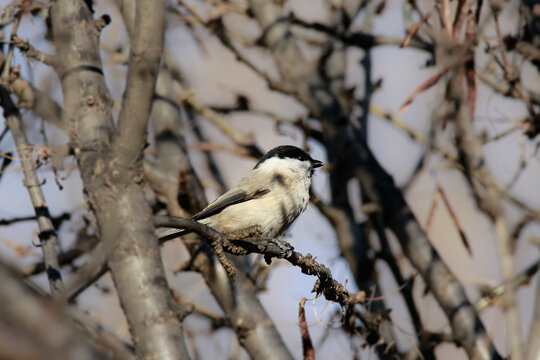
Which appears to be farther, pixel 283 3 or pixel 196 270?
pixel 283 3

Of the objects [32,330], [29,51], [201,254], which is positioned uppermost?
[29,51]

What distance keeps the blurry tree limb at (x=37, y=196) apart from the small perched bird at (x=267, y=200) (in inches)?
35.0

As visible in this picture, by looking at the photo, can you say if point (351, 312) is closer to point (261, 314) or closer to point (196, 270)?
point (261, 314)

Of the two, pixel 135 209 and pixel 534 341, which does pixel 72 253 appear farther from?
pixel 534 341

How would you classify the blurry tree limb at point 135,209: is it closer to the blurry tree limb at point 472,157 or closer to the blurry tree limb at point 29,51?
the blurry tree limb at point 29,51

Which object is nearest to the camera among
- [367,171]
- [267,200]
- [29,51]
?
[29,51]

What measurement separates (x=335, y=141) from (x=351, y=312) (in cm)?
174

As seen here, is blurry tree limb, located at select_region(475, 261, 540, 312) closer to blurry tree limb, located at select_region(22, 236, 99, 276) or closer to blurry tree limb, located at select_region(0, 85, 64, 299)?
blurry tree limb, located at select_region(22, 236, 99, 276)

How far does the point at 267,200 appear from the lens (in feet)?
12.9

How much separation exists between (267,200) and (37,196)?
55.6 inches

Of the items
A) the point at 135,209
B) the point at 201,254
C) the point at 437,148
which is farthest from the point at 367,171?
the point at 135,209

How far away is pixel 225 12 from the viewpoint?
17.2ft

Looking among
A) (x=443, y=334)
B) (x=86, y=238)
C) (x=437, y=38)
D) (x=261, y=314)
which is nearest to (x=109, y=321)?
(x=86, y=238)

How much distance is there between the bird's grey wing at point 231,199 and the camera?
149 inches
